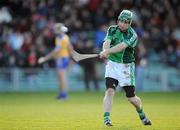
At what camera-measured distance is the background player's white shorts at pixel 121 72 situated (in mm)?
13906

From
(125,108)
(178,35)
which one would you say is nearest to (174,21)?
(178,35)

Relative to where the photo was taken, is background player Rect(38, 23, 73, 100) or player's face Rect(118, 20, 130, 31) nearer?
player's face Rect(118, 20, 130, 31)

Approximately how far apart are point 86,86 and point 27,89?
274 cm

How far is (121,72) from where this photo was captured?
13.9 m

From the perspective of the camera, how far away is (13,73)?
1196 inches

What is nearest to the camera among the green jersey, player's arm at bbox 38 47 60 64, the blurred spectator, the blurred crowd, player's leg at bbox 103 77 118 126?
player's leg at bbox 103 77 118 126

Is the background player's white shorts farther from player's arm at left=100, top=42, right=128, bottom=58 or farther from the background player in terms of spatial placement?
the background player

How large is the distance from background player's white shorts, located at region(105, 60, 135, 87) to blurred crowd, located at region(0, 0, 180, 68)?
16.0 m

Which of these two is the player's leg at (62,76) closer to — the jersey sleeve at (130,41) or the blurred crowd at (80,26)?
the blurred crowd at (80,26)

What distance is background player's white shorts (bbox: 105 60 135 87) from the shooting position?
45.6ft

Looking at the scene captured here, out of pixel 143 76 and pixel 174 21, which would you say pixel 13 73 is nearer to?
pixel 143 76

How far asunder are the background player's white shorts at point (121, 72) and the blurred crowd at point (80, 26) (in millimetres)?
16027

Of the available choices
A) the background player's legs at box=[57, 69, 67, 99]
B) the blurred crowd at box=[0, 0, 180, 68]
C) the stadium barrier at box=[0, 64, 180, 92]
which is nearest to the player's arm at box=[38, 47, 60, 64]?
the background player's legs at box=[57, 69, 67, 99]

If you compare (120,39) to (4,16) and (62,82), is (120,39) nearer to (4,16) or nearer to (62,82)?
(62,82)
